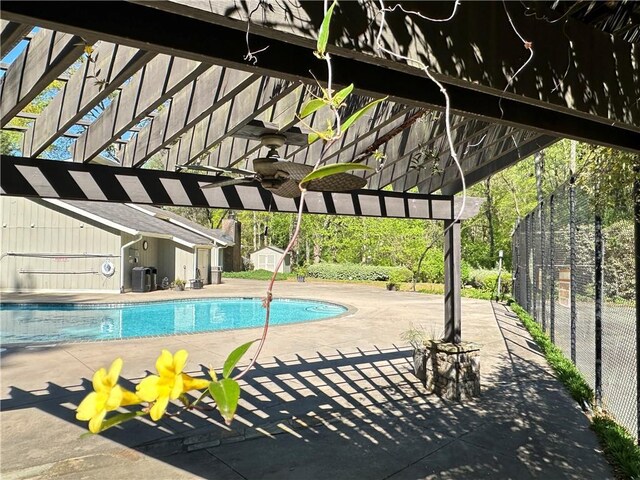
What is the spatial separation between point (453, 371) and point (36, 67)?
16.1 ft

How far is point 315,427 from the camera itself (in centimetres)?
443

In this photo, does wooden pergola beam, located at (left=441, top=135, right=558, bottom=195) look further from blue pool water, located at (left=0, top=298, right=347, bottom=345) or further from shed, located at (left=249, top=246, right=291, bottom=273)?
shed, located at (left=249, top=246, right=291, bottom=273)

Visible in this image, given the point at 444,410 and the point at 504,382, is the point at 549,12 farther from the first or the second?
the point at 504,382

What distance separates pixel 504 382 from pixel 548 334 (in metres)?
3.83

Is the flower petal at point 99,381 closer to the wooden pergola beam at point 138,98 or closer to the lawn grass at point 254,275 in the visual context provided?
the wooden pergola beam at point 138,98

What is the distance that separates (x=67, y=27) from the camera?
1202mm

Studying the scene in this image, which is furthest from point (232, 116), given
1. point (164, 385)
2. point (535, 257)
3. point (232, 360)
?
point (535, 257)

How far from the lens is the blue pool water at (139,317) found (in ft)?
36.4

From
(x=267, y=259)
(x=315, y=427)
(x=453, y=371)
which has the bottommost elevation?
(x=315, y=427)

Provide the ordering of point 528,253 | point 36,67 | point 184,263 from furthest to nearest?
point 184,263 < point 528,253 < point 36,67

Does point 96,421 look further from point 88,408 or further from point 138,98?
point 138,98

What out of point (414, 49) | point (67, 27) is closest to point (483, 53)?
point (414, 49)

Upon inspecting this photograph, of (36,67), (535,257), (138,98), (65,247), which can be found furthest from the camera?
(65,247)

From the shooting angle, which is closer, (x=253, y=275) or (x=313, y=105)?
(x=313, y=105)
